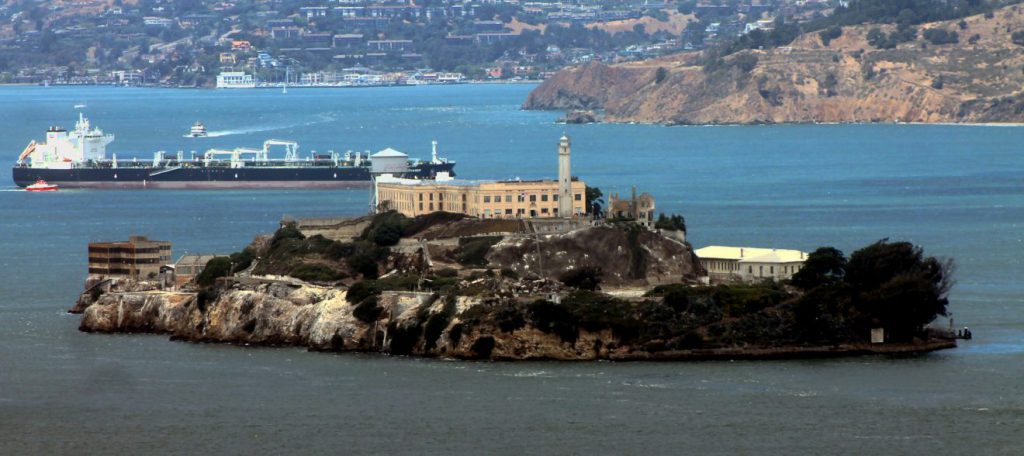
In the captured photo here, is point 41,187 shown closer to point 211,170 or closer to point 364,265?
point 211,170

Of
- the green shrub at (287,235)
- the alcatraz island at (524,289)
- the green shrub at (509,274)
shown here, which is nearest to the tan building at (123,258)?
the alcatraz island at (524,289)

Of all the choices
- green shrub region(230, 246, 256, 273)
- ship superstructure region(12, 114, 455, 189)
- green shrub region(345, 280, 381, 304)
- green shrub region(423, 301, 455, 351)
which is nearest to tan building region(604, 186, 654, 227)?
green shrub region(230, 246, 256, 273)

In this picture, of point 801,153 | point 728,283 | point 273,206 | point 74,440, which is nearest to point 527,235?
point 728,283

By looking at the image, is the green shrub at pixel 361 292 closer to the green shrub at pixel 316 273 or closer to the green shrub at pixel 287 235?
the green shrub at pixel 316 273

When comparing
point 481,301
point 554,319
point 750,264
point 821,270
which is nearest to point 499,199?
point 750,264

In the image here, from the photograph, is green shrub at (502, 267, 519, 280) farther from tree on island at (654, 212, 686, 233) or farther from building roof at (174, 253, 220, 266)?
building roof at (174, 253, 220, 266)
